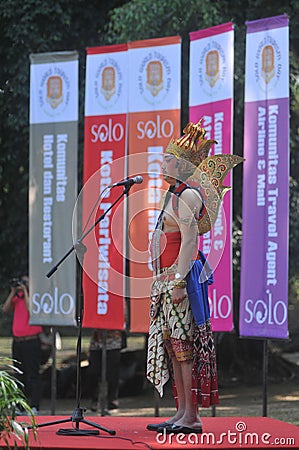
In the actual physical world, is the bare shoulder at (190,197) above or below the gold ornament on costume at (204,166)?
below

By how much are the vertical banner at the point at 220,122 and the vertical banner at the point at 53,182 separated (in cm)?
137

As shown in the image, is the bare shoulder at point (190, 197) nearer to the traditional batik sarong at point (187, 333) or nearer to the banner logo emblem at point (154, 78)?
the traditional batik sarong at point (187, 333)

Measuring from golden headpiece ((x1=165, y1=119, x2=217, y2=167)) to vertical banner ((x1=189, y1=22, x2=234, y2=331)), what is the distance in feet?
8.50

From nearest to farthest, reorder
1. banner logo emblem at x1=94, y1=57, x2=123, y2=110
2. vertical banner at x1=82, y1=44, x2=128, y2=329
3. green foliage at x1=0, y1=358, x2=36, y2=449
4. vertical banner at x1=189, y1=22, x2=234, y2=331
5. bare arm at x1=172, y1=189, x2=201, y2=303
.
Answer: green foliage at x1=0, y1=358, x2=36, y2=449, bare arm at x1=172, y1=189, x2=201, y2=303, vertical banner at x1=189, y1=22, x2=234, y2=331, vertical banner at x1=82, y1=44, x2=128, y2=329, banner logo emblem at x1=94, y1=57, x2=123, y2=110

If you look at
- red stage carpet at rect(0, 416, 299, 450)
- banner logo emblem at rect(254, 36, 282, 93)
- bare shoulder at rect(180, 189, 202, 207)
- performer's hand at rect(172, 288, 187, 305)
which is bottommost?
red stage carpet at rect(0, 416, 299, 450)

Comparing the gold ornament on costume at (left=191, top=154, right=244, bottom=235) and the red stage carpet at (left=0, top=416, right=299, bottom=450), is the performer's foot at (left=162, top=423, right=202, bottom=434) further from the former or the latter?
the gold ornament on costume at (left=191, top=154, right=244, bottom=235)

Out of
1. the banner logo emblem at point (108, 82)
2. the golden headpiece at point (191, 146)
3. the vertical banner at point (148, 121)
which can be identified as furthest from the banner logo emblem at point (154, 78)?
the golden headpiece at point (191, 146)

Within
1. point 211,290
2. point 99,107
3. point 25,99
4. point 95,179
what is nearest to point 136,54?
point 99,107

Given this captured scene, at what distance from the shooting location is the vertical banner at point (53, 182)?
8859mm

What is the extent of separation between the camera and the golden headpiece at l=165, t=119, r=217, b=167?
5254 millimetres

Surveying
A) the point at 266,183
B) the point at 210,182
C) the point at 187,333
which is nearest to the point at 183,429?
the point at 187,333

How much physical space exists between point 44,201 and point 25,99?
11.8ft

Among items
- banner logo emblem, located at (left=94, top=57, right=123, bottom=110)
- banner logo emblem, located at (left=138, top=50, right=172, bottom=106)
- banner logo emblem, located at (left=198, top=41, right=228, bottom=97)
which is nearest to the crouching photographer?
banner logo emblem, located at (left=94, top=57, right=123, bottom=110)

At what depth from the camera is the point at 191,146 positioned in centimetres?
527
